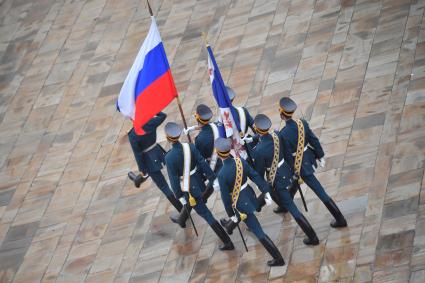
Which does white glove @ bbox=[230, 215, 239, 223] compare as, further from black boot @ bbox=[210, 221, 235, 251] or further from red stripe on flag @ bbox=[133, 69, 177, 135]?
red stripe on flag @ bbox=[133, 69, 177, 135]

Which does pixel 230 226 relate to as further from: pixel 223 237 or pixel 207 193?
pixel 207 193

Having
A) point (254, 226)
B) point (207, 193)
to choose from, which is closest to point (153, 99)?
point (207, 193)

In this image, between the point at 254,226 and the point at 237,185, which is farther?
the point at 254,226

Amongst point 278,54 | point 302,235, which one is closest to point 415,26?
point 278,54

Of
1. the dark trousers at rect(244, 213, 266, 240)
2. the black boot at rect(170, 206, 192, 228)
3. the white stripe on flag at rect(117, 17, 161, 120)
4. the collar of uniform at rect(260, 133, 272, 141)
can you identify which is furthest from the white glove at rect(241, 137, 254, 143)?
the white stripe on flag at rect(117, 17, 161, 120)

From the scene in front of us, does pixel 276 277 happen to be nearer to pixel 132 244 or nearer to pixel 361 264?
pixel 361 264

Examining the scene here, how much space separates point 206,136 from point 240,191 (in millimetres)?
1243

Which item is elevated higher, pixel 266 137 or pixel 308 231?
pixel 266 137

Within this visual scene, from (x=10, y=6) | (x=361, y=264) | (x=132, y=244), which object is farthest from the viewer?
(x=10, y=6)

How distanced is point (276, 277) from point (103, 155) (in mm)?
4839

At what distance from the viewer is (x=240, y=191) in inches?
467

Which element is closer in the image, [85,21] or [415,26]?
[415,26]

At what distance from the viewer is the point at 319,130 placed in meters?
14.5

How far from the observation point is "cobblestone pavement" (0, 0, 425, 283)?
12.4m
